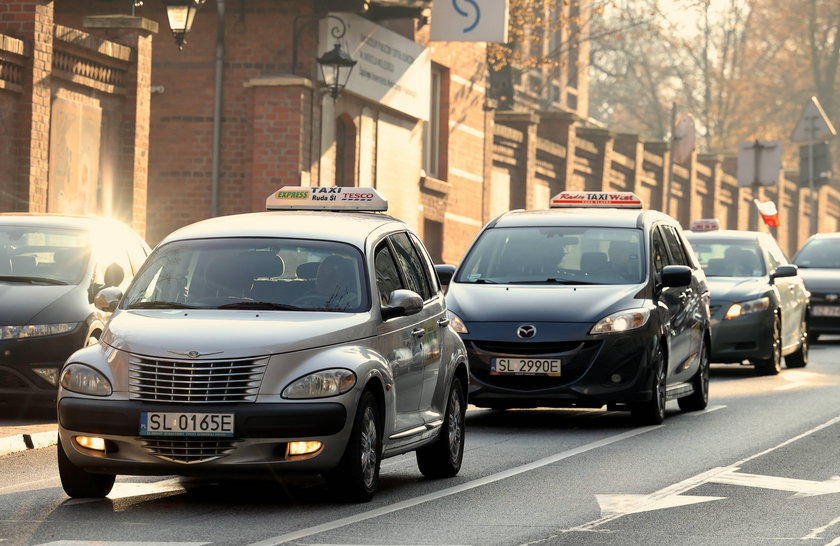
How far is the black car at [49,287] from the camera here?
14.1 m

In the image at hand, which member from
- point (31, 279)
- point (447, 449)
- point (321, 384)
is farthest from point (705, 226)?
point (321, 384)

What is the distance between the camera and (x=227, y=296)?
396 inches

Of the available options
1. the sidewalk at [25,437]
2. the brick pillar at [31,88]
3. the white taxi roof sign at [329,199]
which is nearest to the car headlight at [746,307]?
the brick pillar at [31,88]

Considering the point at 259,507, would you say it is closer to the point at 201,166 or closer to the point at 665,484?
the point at 665,484

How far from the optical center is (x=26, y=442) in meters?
12.6

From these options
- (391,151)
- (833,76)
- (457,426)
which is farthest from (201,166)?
(833,76)

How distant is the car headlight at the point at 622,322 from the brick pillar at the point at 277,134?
12.3 m

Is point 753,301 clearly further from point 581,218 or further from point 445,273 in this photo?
point 445,273

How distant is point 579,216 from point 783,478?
204 inches

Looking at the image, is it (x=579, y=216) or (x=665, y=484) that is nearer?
(x=665, y=484)

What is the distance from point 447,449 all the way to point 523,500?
1079 mm

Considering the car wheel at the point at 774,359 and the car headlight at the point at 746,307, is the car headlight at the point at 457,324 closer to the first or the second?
the car headlight at the point at 746,307

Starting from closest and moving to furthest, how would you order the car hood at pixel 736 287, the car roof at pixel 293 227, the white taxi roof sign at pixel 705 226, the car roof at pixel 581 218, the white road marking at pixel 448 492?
1. the white road marking at pixel 448 492
2. the car roof at pixel 293 227
3. the car roof at pixel 581 218
4. the car hood at pixel 736 287
5. the white taxi roof sign at pixel 705 226

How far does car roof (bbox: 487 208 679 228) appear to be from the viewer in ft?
51.9
